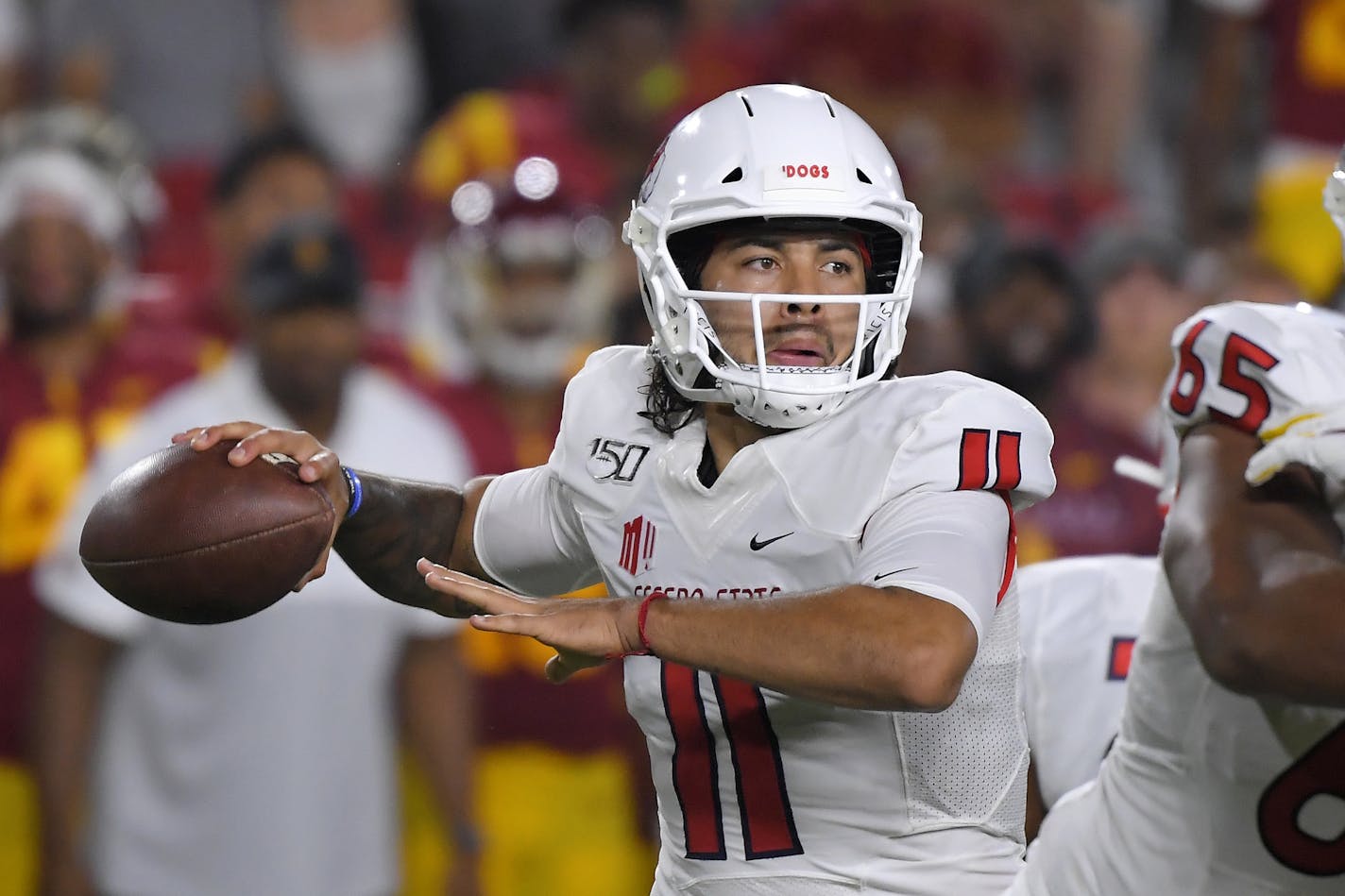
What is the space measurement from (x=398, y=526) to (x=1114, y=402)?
115 inches

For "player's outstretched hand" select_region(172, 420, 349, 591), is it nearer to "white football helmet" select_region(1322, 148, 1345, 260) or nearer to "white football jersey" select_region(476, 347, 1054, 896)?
"white football jersey" select_region(476, 347, 1054, 896)

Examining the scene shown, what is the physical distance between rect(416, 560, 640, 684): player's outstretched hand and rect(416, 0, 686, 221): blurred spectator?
3801 mm

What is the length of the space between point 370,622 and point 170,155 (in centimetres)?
293

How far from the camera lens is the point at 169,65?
6379 mm

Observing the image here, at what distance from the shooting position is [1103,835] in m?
2.40

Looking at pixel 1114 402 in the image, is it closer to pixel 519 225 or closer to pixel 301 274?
pixel 519 225

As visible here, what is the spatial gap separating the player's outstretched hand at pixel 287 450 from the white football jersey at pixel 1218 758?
100 cm

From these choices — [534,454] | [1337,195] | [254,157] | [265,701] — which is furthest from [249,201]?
[1337,195]

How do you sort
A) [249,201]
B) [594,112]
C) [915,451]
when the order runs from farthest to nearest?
1. [594,112]
2. [249,201]
3. [915,451]

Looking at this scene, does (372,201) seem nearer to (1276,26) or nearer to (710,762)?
(1276,26)

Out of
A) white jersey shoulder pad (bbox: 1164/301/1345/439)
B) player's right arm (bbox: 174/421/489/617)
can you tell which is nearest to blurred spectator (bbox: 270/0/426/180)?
player's right arm (bbox: 174/421/489/617)

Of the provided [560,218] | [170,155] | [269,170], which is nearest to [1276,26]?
[560,218]

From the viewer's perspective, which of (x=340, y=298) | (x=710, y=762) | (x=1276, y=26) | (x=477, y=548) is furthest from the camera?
(x=1276, y=26)

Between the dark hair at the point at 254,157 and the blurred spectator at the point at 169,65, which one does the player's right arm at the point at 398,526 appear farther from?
the blurred spectator at the point at 169,65
